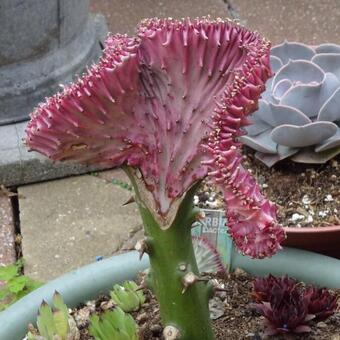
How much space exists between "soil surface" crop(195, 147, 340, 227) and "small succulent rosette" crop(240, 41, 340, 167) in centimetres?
4

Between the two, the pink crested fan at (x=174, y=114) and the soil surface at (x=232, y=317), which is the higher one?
the pink crested fan at (x=174, y=114)

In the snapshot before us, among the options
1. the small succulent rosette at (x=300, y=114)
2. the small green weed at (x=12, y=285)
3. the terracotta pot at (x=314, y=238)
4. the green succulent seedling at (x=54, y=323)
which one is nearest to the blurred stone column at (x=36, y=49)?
the small green weed at (x=12, y=285)

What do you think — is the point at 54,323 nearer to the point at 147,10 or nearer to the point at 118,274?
the point at 118,274

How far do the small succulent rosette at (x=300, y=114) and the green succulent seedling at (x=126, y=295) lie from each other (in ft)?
1.74

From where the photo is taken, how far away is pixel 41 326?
107cm

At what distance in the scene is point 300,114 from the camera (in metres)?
1.59

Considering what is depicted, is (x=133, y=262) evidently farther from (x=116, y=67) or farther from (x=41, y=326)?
(x=116, y=67)

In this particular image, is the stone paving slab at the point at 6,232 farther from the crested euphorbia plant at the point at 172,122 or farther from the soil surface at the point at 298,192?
the crested euphorbia plant at the point at 172,122

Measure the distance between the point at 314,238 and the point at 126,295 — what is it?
16.2 inches

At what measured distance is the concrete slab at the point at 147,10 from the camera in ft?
9.76

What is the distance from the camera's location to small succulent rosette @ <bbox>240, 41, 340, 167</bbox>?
5.24ft

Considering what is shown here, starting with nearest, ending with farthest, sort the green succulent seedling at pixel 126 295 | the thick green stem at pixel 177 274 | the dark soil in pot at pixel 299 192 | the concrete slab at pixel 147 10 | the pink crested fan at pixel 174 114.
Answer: the pink crested fan at pixel 174 114, the thick green stem at pixel 177 274, the green succulent seedling at pixel 126 295, the dark soil in pot at pixel 299 192, the concrete slab at pixel 147 10

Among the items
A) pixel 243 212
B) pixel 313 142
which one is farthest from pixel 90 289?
pixel 313 142

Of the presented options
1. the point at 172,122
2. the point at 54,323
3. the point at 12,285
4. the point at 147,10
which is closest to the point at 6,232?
the point at 12,285
